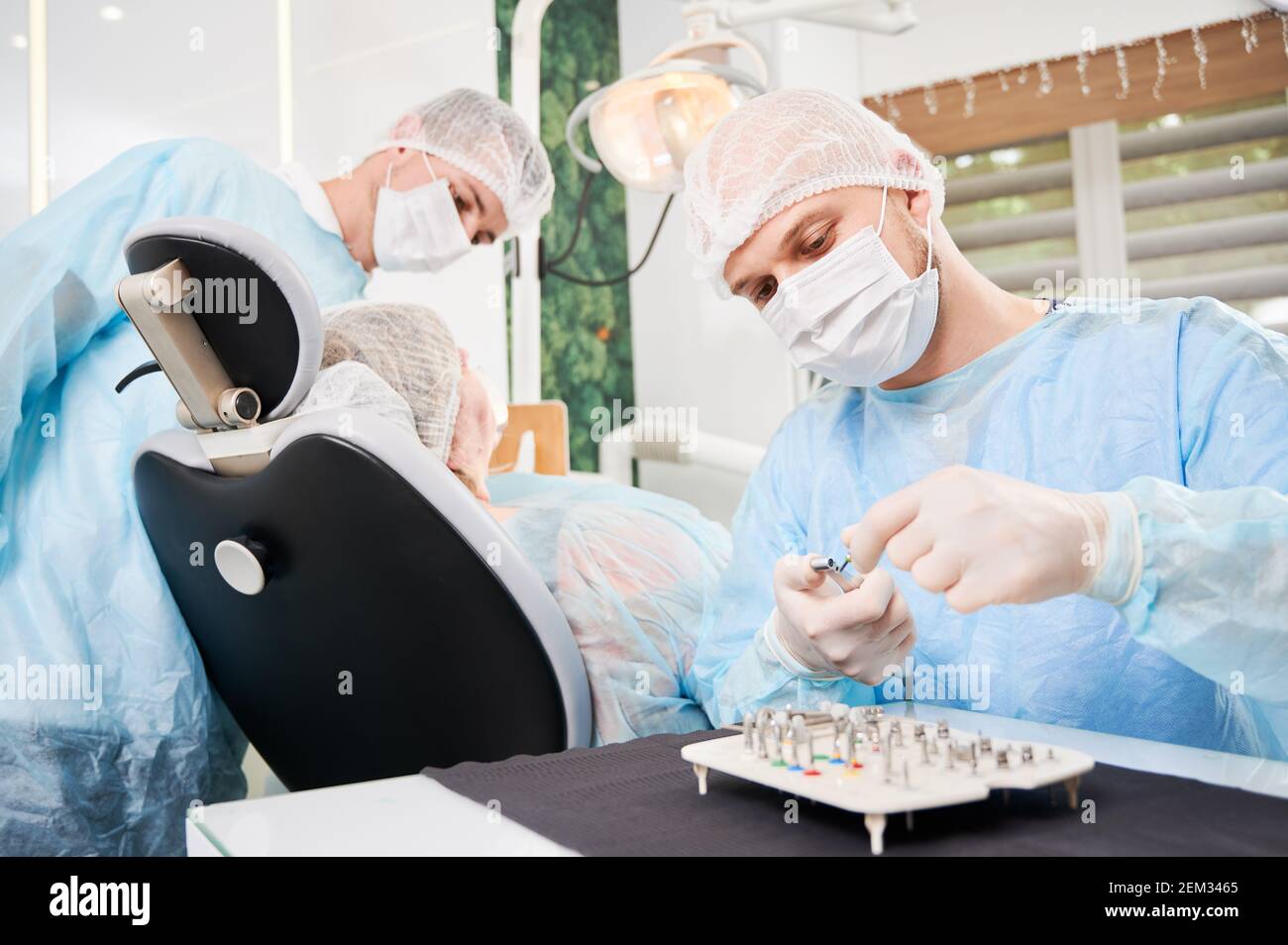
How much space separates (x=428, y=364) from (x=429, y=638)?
453 mm

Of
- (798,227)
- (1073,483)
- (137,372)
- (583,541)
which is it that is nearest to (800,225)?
(798,227)

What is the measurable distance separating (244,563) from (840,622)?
26.4 inches

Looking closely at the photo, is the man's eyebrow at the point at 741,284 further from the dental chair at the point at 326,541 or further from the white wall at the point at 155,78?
the white wall at the point at 155,78

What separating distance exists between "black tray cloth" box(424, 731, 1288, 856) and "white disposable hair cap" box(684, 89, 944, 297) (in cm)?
74

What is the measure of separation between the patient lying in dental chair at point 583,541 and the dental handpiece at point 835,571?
41 centimetres

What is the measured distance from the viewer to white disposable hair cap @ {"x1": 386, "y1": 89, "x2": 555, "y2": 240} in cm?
229

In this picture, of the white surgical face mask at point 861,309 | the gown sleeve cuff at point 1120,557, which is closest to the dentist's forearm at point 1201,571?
the gown sleeve cuff at point 1120,557

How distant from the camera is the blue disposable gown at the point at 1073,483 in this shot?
98cm

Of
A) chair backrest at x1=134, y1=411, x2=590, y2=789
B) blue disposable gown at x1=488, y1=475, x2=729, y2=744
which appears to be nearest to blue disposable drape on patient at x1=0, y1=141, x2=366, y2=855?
chair backrest at x1=134, y1=411, x2=590, y2=789

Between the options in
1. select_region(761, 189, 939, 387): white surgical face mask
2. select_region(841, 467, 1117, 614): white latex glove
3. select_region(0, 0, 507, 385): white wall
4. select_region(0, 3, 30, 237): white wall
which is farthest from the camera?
select_region(0, 0, 507, 385): white wall

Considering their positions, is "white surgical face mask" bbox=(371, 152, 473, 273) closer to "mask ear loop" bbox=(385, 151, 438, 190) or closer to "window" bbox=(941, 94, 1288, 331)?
"mask ear loop" bbox=(385, 151, 438, 190)

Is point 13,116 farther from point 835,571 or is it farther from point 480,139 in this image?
point 835,571

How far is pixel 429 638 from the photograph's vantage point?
4.03 ft

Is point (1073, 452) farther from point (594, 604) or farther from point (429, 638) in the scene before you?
point (429, 638)
